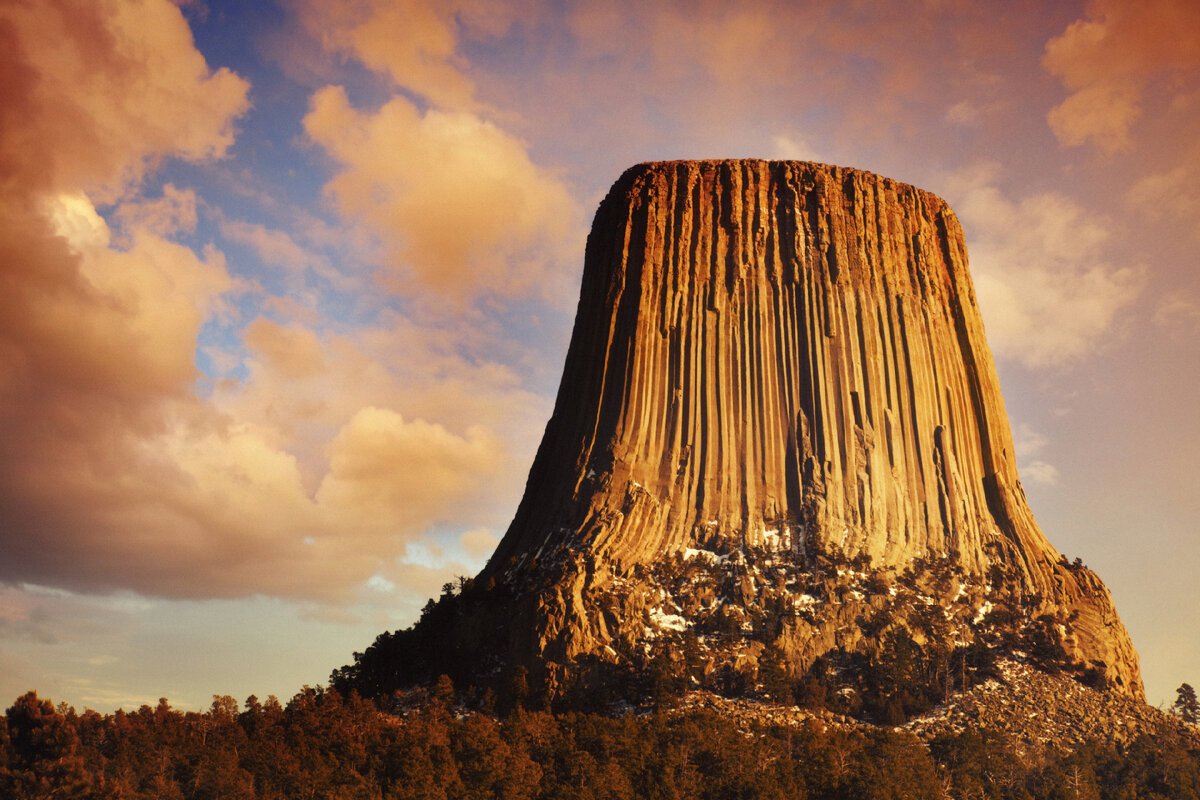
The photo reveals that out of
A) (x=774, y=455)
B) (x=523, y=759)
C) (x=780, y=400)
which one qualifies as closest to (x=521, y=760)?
(x=523, y=759)

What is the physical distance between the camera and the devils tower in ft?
181

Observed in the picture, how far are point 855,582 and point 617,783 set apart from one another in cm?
2063

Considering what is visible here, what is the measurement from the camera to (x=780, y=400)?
208ft

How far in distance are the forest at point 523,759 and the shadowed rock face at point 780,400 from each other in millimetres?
8306

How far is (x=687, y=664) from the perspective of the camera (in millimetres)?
51594

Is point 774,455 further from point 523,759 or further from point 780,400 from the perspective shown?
point 523,759

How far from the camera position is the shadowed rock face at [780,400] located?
2319 inches

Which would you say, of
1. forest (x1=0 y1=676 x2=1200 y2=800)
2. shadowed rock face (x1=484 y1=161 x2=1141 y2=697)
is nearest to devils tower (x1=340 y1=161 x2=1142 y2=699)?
→ shadowed rock face (x1=484 y1=161 x2=1141 y2=697)

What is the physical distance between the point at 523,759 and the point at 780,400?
2870 cm

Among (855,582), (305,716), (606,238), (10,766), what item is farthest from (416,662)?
(606,238)

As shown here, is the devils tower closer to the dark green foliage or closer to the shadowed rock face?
the shadowed rock face

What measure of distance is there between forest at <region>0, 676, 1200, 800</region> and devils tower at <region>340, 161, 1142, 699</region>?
5.48 meters

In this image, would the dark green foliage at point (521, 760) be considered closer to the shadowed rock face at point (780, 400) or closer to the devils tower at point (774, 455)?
the devils tower at point (774, 455)

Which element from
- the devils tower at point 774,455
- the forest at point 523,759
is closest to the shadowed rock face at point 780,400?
the devils tower at point 774,455
